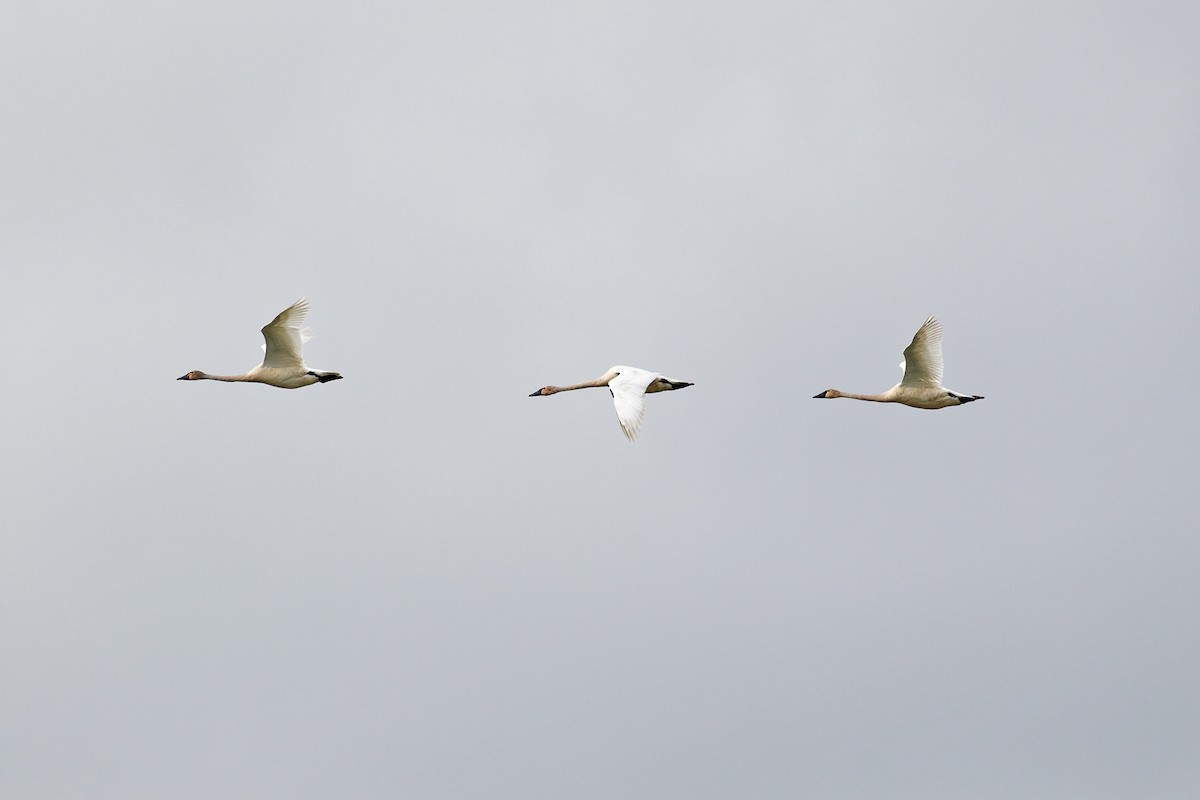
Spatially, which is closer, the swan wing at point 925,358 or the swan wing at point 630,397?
the swan wing at point 630,397

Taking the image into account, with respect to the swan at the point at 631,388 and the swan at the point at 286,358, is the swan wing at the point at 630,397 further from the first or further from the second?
the swan at the point at 286,358

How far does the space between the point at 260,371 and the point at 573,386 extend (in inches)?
429

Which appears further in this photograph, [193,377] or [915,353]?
[193,377]

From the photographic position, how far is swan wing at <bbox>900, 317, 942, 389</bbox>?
78.2m

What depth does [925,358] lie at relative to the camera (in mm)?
78875

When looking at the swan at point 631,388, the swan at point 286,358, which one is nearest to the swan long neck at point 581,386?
the swan at point 631,388

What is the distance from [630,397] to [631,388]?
40.9 inches

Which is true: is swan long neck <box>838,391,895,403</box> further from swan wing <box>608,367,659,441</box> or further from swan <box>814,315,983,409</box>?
swan wing <box>608,367,659,441</box>

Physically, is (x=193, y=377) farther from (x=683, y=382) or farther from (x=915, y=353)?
(x=915, y=353)

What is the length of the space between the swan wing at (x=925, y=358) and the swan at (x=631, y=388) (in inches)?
287

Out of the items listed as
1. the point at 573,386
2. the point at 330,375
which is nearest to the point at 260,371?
the point at 330,375

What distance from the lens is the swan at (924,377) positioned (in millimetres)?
78312

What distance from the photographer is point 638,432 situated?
73375mm

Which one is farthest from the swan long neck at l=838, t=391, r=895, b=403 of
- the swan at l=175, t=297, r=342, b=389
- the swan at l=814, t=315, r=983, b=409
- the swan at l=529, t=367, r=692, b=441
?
the swan at l=175, t=297, r=342, b=389
